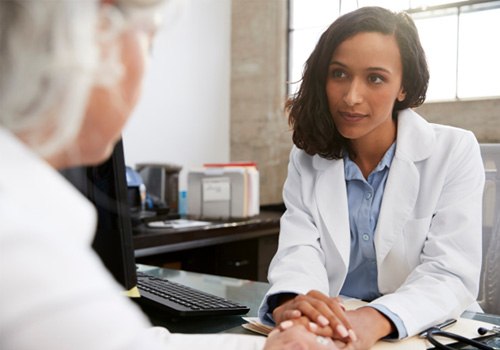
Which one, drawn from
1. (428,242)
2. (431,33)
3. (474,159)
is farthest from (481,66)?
(428,242)

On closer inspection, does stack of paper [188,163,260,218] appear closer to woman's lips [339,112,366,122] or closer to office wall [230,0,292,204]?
office wall [230,0,292,204]

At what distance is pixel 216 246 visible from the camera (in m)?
3.37

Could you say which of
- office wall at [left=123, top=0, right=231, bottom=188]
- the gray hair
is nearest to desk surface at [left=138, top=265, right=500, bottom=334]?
the gray hair

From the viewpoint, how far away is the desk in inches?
113

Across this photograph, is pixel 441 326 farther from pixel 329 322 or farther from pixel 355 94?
pixel 355 94

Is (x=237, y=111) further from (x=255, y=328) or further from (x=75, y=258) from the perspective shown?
(x=75, y=258)

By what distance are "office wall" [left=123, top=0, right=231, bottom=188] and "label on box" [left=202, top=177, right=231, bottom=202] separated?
628mm

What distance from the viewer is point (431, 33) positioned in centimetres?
399

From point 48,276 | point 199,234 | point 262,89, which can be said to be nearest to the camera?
point 48,276

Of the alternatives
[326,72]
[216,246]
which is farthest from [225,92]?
[326,72]

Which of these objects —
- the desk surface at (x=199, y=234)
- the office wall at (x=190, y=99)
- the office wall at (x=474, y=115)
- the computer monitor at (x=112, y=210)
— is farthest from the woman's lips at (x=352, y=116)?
the office wall at (x=190, y=99)

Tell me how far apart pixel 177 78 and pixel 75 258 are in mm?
3947

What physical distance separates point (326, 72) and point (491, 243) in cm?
82

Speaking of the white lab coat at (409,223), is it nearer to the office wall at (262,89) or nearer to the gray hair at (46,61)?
the gray hair at (46,61)
